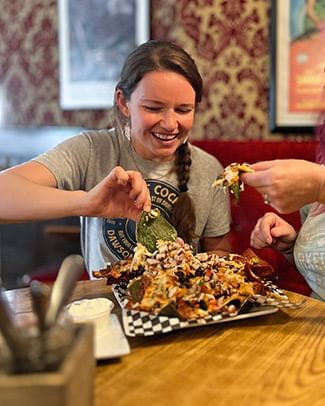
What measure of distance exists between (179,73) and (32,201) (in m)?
0.56

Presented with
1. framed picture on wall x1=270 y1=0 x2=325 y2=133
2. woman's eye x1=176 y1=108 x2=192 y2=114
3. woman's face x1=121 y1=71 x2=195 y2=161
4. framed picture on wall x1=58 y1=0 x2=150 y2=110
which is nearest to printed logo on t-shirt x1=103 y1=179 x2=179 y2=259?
woman's face x1=121 y1=71 x2=195 y2=161

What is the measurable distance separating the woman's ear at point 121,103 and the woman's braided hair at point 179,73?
0.6 inches

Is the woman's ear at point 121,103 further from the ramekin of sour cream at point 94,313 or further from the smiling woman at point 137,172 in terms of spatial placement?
the ramekin of sour cream at point 94,313

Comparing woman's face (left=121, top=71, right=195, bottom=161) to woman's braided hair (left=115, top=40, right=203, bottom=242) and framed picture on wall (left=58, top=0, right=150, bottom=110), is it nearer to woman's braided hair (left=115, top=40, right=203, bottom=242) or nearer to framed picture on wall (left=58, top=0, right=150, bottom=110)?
woman's braided hair (left=115, top=40, right=203, bottom=242)

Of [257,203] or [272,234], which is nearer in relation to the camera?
[272,234]

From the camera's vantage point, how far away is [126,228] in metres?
1.77

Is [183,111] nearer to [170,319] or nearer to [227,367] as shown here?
[170,319]

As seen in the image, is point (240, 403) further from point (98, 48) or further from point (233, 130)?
point (98, 48)

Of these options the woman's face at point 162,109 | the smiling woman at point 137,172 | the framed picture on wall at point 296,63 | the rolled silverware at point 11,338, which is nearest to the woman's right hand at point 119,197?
the smiling woman at point 137,172

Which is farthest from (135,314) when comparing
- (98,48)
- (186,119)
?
(98,48)

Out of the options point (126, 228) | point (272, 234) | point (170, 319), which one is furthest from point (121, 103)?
point (170, 319)

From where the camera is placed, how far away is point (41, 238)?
352 centimetres

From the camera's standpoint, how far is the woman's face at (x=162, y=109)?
1622mm

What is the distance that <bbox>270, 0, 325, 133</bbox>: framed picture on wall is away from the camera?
2.51 meters
